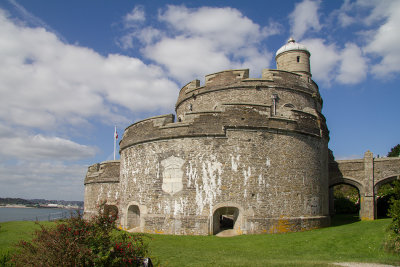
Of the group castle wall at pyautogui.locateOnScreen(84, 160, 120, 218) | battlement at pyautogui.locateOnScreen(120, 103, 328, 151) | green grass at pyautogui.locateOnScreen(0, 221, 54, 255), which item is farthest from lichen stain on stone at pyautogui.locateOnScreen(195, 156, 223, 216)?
castle wall at pyautogui.locateOnScreen(84, 160, 120, 218)

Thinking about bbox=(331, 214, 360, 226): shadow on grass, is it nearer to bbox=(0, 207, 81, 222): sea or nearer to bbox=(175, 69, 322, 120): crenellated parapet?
bbox=(175, 69, 322, 120): crenellated parapet

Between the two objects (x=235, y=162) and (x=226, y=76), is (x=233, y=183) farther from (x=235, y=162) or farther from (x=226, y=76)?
(x=226, y=76)

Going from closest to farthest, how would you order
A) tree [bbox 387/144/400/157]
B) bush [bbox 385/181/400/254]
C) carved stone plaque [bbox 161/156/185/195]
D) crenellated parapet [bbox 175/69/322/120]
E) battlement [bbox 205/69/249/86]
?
bush [bbox 385/181/400/254] < carved stone plaque [bbox 161/156/185/195] < crenellated parapet [bbox 175/69/322/120] < battlement [bbox 205/69/249/86] < tree [bbox 387/144/400/157]

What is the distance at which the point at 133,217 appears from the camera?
18.1m

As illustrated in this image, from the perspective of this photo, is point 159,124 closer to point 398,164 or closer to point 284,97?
A: point 284,97

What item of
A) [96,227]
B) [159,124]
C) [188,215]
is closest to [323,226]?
[188,215]

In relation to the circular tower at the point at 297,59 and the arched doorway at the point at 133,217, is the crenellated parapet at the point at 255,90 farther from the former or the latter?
the arched doorway at the point at 133,217

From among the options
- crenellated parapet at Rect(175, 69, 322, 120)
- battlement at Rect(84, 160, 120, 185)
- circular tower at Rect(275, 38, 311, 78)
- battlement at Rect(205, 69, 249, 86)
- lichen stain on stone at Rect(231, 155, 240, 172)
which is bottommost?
battlement at Rect(84, 160, 120, 185)

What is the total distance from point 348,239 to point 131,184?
10.8 metres

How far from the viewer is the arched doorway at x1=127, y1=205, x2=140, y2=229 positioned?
58.4 ft

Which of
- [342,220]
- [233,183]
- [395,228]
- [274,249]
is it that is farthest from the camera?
[342,220]

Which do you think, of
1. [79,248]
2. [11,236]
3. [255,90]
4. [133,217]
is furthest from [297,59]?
[11,236]

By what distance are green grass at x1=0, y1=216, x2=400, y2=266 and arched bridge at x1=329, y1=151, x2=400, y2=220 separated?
818cm

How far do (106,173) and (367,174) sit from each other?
18083 millimetres
